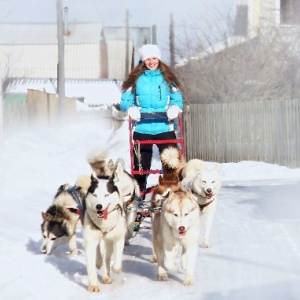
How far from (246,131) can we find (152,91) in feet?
42.4

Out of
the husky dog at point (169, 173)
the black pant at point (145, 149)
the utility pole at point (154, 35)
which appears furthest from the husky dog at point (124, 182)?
the utility pole at point (154, 35)

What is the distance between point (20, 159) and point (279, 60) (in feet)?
25.5

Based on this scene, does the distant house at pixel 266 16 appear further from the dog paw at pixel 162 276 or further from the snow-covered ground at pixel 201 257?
the dog paw at pixel 162 276

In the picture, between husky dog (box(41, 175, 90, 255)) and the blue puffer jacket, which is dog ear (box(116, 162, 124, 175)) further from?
the blue puffer jacket

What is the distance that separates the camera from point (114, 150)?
82.0 ft

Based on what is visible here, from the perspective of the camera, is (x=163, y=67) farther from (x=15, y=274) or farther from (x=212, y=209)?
(x=15, y=274)

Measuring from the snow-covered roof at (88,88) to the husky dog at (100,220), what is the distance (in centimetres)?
5549

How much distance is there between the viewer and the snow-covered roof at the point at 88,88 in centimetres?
6269

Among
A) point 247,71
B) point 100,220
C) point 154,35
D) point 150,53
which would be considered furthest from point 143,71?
point 154,35

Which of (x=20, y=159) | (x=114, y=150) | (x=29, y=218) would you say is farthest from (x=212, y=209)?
(x=114, y=150)

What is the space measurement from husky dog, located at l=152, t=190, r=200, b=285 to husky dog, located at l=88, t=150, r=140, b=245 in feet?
3.18

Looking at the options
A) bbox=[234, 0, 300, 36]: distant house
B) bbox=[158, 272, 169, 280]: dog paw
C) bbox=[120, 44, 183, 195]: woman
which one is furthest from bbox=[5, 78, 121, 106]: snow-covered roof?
bbox=[158, 272, 169, 280]: dog paw

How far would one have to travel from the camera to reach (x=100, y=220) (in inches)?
242

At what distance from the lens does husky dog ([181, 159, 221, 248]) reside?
24.7ft
